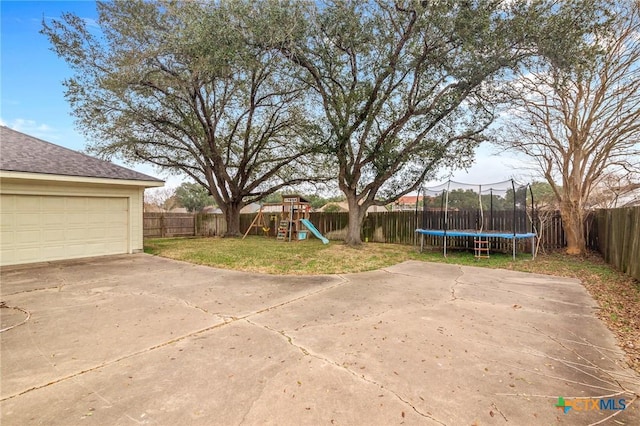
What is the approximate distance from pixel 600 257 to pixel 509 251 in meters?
2.18

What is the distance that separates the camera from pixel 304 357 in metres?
2.73

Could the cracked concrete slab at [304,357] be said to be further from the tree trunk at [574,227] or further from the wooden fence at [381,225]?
the wooden fence at [381,225]

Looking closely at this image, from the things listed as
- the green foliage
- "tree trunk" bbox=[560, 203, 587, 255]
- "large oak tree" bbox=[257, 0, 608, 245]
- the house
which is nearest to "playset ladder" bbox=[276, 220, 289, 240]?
"large oak tree" bbox=[257, 0, 608, 245]

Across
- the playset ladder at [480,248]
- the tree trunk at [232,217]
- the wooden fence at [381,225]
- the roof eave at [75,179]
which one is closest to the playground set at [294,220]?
the wooden fence at [381,225]

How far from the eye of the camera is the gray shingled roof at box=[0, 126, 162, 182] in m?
7.19

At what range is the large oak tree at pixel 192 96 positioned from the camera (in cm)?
841

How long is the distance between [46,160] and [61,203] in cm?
120

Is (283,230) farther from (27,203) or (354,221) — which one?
(27,203)

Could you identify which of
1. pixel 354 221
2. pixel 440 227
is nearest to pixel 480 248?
pixel 440 227

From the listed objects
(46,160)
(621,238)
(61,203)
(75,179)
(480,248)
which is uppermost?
(46,160)

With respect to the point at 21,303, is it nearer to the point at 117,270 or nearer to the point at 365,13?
the point at 117,270

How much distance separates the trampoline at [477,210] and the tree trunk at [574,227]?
863 mm

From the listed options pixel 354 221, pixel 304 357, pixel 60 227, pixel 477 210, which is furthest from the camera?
pixel 354 221

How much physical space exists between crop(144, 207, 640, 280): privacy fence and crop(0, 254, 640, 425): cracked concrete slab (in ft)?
8.48
